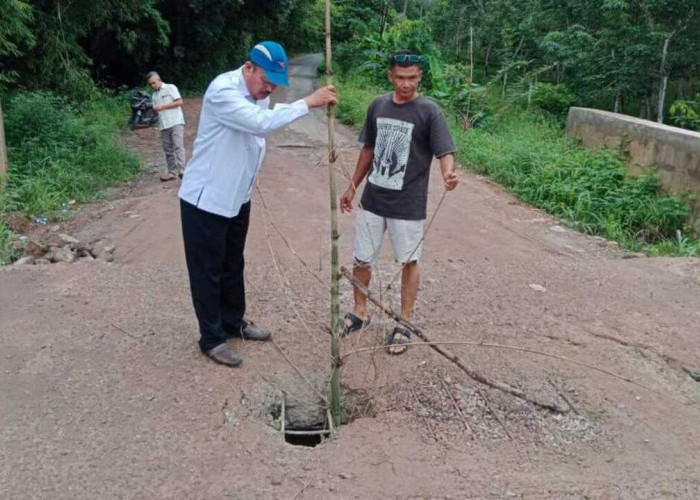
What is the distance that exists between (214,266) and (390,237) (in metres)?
1.01

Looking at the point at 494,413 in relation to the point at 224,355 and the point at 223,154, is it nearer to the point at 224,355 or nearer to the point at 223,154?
the point at 224,355

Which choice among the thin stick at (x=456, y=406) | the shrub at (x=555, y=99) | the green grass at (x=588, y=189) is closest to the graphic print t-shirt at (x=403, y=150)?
the thin stick at (x=456, y=406)

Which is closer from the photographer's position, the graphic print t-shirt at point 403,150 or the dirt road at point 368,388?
the dirt road at point 368,388

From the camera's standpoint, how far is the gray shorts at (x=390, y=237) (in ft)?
11.7

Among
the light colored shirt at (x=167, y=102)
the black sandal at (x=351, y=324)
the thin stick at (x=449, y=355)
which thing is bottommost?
the black sandal at (x=351, y=324)

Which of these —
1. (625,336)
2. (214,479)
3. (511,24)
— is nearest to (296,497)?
(214,479)

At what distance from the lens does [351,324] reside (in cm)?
383

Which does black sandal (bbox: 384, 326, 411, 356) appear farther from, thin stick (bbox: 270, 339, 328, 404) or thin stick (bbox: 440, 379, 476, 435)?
thin stick (bbox: 270, 339, 328, 404)

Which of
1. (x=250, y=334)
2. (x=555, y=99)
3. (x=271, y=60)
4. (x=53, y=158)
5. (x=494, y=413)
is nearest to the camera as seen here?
(x=271, y=60)

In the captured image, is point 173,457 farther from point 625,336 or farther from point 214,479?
point 625,336

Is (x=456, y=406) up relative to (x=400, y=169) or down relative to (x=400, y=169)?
down

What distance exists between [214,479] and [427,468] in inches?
35.2

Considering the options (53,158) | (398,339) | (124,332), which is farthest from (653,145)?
(53,158)

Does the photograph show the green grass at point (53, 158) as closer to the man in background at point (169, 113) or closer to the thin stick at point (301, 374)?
the man in background at point (169, 113)
